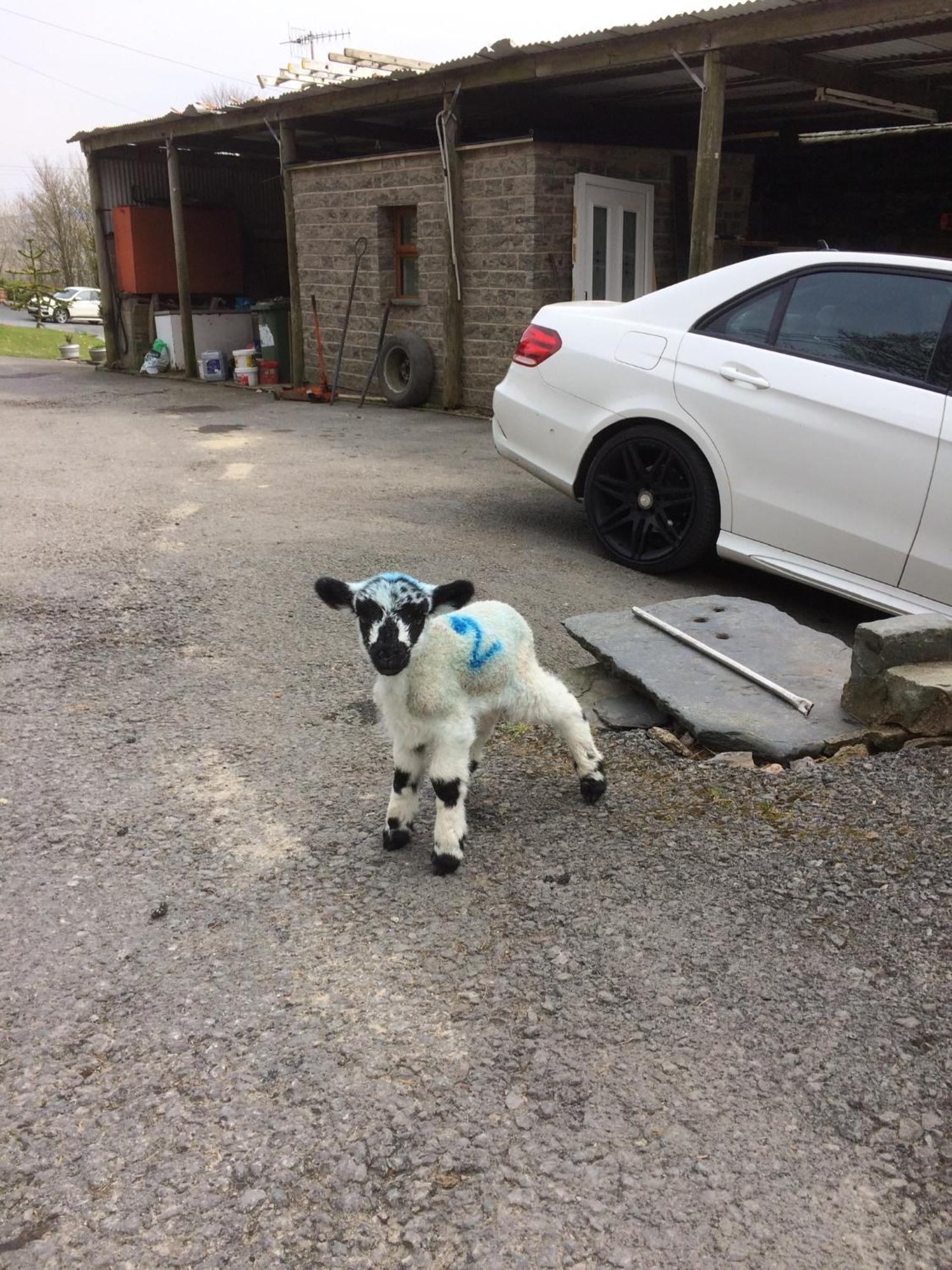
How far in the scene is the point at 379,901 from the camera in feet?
9.50

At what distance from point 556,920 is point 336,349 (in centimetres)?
1308

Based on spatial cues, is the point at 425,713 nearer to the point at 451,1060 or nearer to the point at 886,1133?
the point at 451,1060

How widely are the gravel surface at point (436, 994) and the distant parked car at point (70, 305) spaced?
34.9 meters

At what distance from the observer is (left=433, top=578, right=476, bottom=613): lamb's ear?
2.89 m

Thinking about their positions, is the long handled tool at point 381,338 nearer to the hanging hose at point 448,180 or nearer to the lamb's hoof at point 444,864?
the hanging hose at point 448,180

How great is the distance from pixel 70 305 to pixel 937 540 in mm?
39107

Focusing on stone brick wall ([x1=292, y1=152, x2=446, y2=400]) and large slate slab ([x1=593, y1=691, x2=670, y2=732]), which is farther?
stone brick wall ([x1=292, y1=152, x2=446, y2=400])

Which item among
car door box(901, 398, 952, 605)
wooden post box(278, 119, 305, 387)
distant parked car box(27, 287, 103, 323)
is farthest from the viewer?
distant parked car box(27, 287, 103, 323)

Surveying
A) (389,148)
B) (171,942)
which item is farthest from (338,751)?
(389,148)

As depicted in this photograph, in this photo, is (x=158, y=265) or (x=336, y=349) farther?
(x=158, y=265)

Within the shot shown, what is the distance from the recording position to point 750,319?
535cm

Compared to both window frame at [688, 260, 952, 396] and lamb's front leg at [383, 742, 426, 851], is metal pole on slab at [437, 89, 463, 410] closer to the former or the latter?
window frame at [688, 260, 952, 396]

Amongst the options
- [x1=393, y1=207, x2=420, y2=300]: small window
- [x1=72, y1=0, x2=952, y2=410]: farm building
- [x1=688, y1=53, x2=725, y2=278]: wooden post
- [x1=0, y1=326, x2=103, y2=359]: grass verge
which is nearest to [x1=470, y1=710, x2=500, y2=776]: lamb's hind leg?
[x1=688, y1=53, x2=725, y2=278]: wooden post

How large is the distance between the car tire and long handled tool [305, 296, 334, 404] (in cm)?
858
